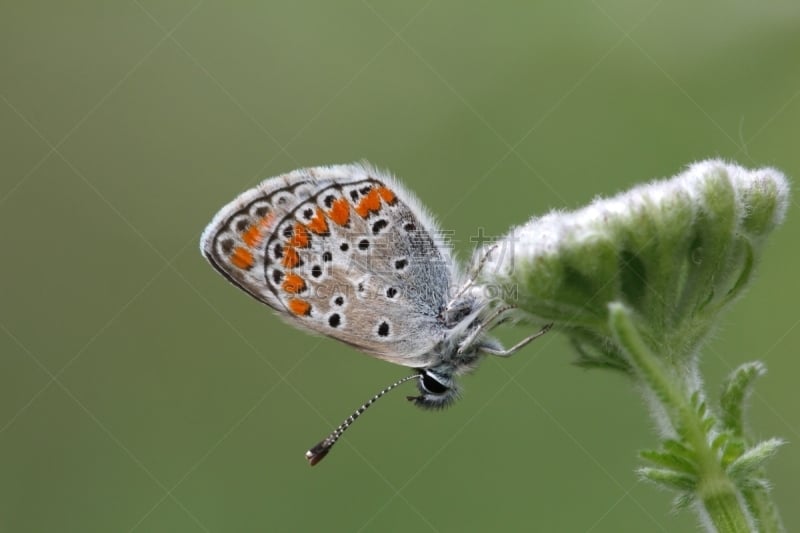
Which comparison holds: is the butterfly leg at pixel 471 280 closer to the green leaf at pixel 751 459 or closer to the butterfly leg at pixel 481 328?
the butterfly leg at pixel 481 328

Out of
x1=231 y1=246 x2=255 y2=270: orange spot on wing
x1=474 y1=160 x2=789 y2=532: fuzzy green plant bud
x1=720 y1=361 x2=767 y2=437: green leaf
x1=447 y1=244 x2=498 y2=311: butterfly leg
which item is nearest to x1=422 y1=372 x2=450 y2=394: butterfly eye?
x1=447 y1=244 x2=498 y2=311: butterfly leg

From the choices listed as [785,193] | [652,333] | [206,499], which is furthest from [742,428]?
[206,499]

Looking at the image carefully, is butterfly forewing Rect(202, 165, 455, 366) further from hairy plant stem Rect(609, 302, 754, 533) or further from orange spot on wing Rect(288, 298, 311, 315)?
hairy plant stem Rect(609, 302, 754, 533)

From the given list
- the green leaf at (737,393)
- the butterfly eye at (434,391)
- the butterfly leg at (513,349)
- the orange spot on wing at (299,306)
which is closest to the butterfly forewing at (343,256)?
the orange spot on wing at (299,306)

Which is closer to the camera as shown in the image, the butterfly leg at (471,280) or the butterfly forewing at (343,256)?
the butterfly leg at (471,280)

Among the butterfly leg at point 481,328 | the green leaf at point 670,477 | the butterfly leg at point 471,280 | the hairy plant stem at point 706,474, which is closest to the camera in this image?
the hairy plant stem at point 706,474

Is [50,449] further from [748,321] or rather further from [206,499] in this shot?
[748,321]
